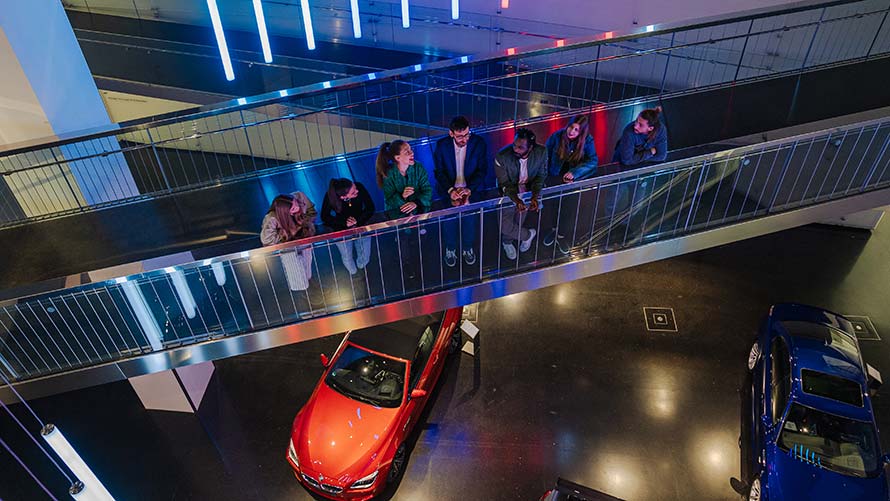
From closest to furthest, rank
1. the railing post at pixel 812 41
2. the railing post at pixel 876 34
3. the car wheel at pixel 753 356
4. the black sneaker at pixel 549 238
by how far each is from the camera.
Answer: the black sneaker at pixel 549 238 < the car wheel at pixel 753 356 < the railing post at pixel 812 41 < the railing post at pixel 876 34

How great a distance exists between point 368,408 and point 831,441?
5443mm

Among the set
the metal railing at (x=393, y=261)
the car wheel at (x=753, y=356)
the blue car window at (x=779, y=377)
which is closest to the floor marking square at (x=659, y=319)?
the car wheel at (x=753, y=356)

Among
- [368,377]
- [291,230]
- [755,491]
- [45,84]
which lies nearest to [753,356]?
[755,491]

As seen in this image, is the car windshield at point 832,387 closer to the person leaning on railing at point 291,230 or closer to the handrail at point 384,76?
the handrail at point 384,76

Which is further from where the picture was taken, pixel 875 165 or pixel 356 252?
pixel 875 165

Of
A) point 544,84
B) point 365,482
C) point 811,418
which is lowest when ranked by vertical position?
point 365,482

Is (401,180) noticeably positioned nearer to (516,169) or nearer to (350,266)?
(350,266)

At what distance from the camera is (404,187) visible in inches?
251

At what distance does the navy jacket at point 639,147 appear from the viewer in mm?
6734

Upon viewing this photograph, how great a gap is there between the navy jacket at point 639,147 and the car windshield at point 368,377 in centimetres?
373

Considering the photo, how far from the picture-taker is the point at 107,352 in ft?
20.6

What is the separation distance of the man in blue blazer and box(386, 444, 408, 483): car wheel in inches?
104

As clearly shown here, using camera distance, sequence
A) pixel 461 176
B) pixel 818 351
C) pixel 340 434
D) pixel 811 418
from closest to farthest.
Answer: pixel 461 176 → pixel 811 418 → pixel 340 434 → pixel 818 351

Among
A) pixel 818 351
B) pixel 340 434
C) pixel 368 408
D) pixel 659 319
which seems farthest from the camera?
pixel 659 319
